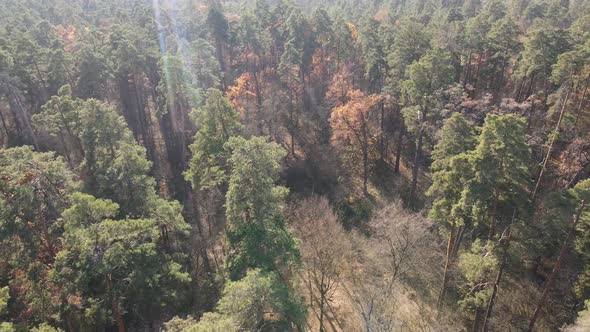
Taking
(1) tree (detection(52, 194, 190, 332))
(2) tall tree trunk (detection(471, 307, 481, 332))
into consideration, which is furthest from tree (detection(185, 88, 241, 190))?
(2) tall tree trunk (detection(471, 307, 481, 332))

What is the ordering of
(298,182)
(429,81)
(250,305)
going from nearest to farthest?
(250,305) → (429,81) → (298,182)

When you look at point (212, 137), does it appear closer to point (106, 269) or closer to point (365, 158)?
point (106, 269)

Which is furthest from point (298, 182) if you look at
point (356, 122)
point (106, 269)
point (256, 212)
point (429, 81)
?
point (106, 269)

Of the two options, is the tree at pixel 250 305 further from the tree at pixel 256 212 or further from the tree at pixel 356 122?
the tree at pixel 356 122

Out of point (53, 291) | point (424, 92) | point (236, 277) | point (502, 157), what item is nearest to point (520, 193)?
point (502, 157)

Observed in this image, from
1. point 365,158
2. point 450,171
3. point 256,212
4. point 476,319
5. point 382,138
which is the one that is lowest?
point 476,319

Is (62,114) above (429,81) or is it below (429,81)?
below
